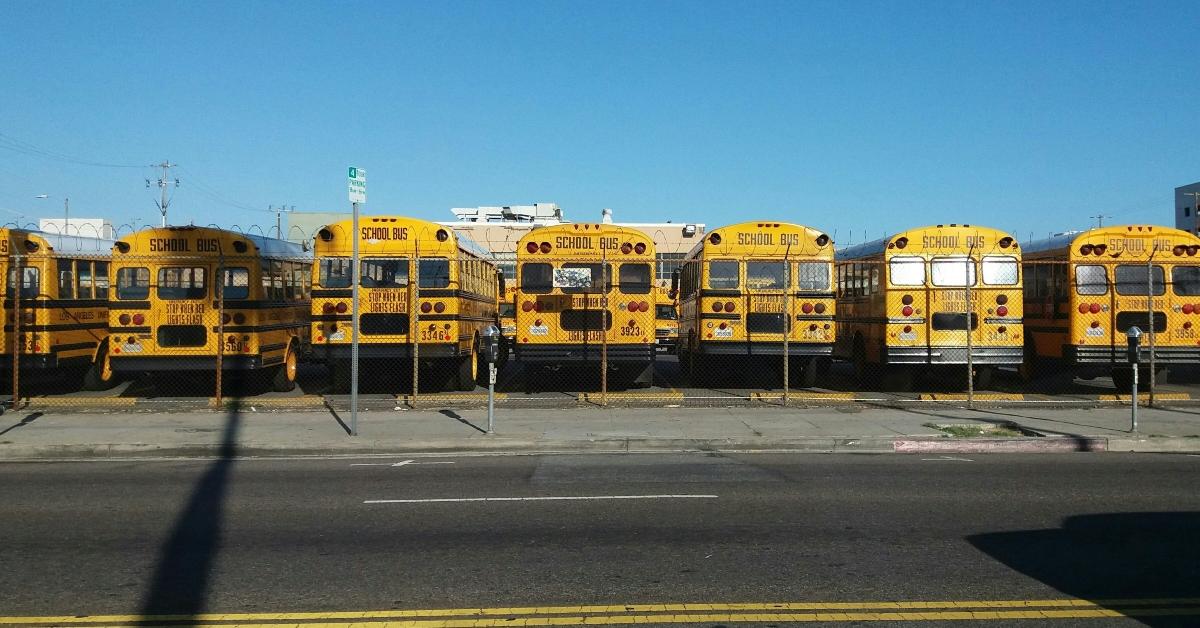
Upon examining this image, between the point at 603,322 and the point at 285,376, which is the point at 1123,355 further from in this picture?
the point at 285,376

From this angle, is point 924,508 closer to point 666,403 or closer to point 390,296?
point 666,403

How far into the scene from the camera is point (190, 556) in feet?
23.9

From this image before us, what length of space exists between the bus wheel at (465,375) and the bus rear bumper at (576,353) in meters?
1.33

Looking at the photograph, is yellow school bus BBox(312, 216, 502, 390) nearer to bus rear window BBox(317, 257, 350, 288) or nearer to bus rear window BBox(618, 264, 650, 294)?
bus rear window BBox(317, 257, 350, 288)

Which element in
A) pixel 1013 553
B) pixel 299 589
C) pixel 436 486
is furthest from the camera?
Result: pixel 436 486

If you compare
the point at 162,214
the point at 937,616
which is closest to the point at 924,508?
the point at 937,616

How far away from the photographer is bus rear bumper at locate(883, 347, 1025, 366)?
1775 centimetres

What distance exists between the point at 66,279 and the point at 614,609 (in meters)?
15.3

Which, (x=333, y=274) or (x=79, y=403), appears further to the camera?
(x=333, y=274)

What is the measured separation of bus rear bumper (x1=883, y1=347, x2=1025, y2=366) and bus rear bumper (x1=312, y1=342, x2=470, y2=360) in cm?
771

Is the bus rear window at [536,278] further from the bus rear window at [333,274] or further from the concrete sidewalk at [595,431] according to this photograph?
the bus rear window at [333,274]

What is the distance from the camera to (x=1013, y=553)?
7266mm

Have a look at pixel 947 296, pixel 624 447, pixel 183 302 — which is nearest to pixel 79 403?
pixel 183 302

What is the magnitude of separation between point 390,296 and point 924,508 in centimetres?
1071
